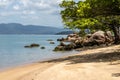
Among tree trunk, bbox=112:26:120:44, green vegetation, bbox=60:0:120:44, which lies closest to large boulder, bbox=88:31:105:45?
tree trunk, bbox=112:26:120:44

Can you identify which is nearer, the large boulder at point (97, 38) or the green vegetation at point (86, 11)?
the green vegetation at point (86, 11)

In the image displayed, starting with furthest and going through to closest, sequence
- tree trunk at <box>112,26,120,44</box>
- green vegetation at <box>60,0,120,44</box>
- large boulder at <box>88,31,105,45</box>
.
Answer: large boulder at <box>88,31,105,45</box>, tree trunk at <box>112,26,120,44</box>, green vegetation at <box>60,0,120,44</box>

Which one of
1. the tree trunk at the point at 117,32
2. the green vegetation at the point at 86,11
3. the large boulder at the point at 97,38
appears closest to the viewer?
the green vegetation at the point at 86,11

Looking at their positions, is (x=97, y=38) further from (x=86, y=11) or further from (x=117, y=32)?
(x=86, y=11)

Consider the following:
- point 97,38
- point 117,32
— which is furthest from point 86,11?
point 97,38

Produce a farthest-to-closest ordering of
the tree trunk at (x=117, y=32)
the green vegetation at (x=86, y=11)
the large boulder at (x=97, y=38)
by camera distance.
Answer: the large boulder at (x=97, y=38) → the tree trunk at (x=117, y=32) → the green vegetation at (x=86, y=11)

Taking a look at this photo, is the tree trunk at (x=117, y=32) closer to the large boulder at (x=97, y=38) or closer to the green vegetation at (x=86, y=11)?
the large boulder at (x=97, y=38)

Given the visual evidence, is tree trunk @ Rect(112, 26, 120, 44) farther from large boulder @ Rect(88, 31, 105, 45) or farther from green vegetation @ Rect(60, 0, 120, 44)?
green vegetation @ Rect(60, 0, 120, 44)

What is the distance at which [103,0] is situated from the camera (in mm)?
26562

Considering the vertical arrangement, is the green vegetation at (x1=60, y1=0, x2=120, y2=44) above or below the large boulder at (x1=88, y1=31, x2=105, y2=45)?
above

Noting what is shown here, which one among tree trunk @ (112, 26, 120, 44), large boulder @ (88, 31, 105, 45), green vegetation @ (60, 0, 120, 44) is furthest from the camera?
large boulder @ (88, 31, 105, 45)

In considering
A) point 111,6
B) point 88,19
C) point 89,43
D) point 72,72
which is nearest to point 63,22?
point 88,19

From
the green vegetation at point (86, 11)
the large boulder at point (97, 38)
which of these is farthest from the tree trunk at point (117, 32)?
the green vegetation at point (86, 11)

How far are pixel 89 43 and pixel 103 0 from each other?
3013 cm
